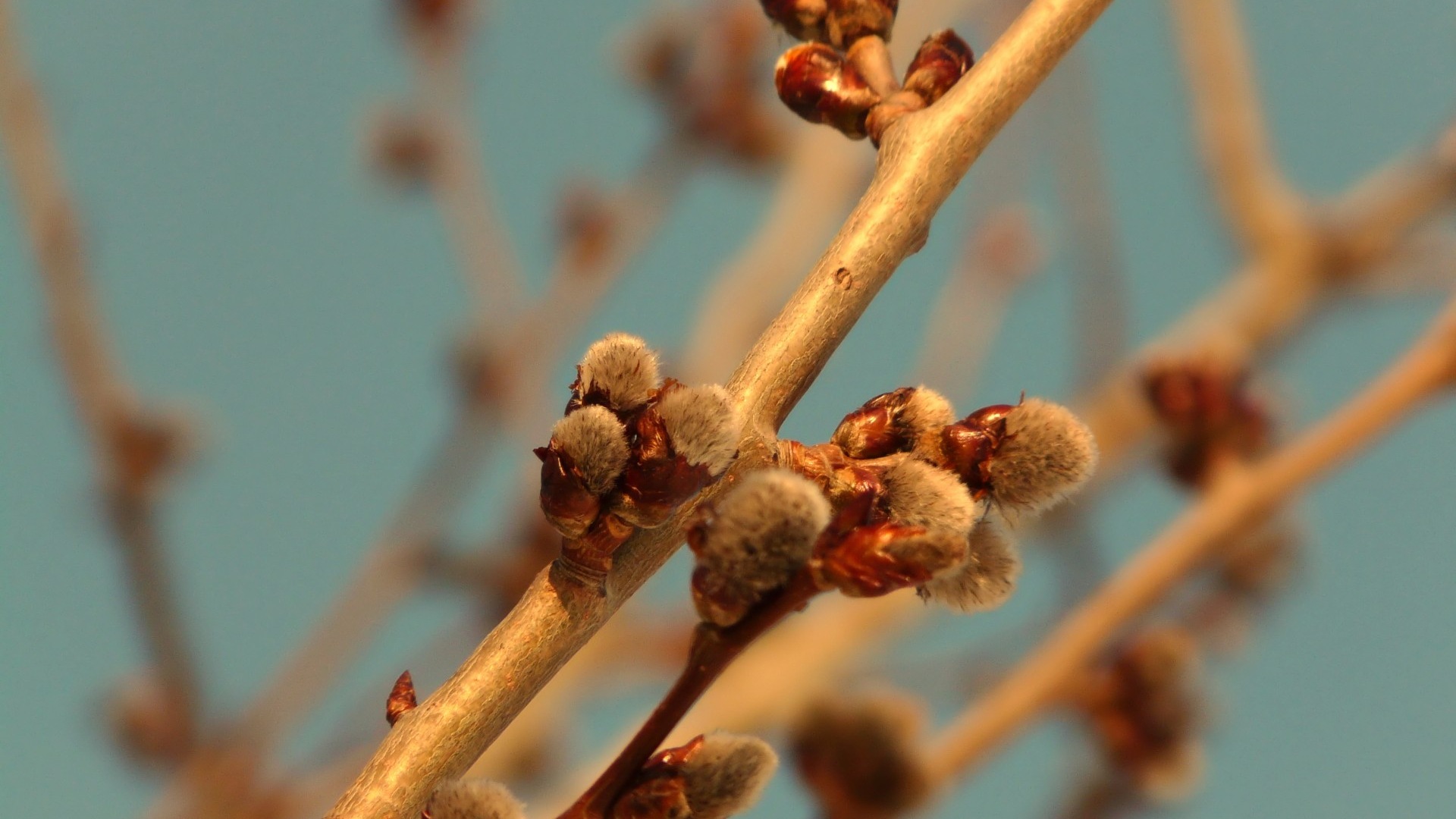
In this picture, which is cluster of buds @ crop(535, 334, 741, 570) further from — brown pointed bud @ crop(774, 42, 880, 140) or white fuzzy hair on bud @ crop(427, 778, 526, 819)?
Answer: brown pointed bud @ crop(774, 42, 880, 140)

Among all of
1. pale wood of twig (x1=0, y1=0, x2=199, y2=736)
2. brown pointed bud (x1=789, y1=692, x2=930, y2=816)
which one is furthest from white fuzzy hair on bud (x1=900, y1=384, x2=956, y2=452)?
pale wood of twig (x1=0, y1=0, x2=199, y2=736)

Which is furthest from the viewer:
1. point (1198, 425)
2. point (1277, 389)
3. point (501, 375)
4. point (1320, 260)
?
point (1320, 260)

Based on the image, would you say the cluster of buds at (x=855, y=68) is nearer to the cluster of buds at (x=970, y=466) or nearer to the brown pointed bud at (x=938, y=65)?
the brown pointed bud at (x=938, y=65)

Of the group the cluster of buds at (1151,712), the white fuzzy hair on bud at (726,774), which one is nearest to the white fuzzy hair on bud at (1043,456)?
the white fuzzy hair on bud at (726,774)

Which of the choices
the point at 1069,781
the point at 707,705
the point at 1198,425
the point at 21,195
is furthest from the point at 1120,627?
the point at 21,195

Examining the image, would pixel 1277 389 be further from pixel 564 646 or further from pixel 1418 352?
pixel 564 646

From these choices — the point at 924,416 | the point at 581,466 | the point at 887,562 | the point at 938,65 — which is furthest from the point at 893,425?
the point at 938,65

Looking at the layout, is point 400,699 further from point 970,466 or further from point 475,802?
point 970,466
